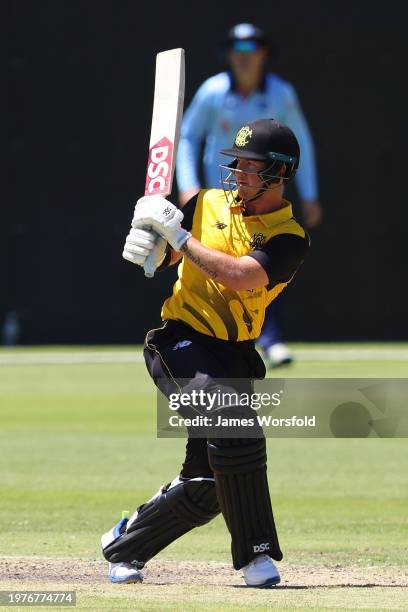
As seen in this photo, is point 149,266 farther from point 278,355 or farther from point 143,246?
point 278,355

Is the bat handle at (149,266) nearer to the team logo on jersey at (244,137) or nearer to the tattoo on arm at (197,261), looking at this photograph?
the tattoo on arm at (197,261)

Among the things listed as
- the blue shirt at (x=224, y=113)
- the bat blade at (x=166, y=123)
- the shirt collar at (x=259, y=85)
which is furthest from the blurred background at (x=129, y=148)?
the bat blade at (x=166, y=123)

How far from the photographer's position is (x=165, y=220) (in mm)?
5309

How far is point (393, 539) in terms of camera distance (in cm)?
670

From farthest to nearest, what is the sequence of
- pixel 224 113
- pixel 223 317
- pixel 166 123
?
pixel 224 113 → pixel 166 123 → pixel 223 317

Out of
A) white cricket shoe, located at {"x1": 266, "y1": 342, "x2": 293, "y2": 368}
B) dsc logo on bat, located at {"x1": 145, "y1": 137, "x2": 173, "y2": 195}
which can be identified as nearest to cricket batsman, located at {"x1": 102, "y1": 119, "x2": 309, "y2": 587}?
dsc logo on bat, located at {"x1": 145, "y1": 137, "x2": 173, "y2": 195}

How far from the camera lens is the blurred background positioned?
16609 mm

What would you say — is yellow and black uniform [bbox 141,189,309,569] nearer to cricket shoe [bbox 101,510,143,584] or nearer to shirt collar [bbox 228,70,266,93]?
cricket shoe [bbox 101,510,143,584]

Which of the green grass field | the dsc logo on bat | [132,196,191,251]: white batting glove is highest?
the dsc logo on bat

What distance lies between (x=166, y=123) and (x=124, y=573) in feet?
5.73

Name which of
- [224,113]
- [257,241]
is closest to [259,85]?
[224,113]

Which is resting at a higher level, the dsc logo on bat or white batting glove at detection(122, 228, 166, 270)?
the dsc logo on bat

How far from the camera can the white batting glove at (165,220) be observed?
5309 millimetres

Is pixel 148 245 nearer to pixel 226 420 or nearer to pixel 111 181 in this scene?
pixel 226 420
